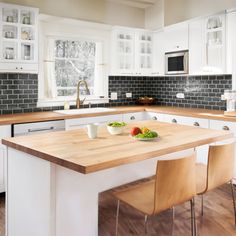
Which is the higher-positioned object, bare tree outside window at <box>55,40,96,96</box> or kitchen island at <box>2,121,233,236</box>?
bare tree outside window at <box>55,40,96,96</box>

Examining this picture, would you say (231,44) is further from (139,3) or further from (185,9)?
(139,3)

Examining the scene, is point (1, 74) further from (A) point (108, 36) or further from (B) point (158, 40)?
(B) point (158, 40)

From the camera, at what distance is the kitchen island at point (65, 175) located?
2.02 meters

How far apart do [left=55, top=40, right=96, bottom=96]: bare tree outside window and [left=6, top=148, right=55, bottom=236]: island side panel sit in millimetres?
2682

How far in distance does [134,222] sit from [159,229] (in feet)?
0.87

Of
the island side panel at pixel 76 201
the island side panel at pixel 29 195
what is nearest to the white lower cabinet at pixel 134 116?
the island side panel at pixel 76 201

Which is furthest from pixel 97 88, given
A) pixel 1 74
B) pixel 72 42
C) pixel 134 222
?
pixel 134 222

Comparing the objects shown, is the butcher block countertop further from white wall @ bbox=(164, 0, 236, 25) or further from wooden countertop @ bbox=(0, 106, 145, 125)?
white wall @ bbox=(164, 0, 236, 25)

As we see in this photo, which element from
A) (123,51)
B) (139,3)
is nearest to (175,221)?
(123,51)

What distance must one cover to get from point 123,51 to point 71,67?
0.89 meters

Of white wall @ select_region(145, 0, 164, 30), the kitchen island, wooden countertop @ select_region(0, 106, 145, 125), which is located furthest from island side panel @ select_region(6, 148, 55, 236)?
white wall @ select_region(145, 0, 164, 30)

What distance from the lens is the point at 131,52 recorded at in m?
5.21

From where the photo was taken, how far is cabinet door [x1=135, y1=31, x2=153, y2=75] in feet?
17.2

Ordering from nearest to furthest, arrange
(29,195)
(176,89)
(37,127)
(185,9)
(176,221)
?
(29,195)
(176,221)
(37,127)
(185,9)
(176,89)
